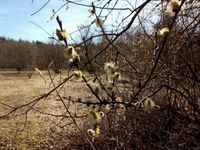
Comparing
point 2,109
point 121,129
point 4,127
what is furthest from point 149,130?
point 2,109

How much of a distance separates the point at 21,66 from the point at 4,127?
145ft

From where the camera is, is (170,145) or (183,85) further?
(183,85)

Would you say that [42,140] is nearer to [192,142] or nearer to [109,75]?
[192,142]

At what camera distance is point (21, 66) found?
181ft

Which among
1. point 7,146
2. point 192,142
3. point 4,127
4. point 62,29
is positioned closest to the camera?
point 62,29

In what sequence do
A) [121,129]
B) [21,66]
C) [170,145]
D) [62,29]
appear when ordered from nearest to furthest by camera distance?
1. [62,29]
2. [170,145]
3. [121,129]
4. [21,66]

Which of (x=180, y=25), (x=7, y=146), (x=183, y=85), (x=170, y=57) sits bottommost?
(x=7, y=146)

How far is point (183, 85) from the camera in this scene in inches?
210

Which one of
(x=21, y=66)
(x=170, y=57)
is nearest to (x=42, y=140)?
(x=170, y=57)

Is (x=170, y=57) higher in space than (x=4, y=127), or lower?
higher

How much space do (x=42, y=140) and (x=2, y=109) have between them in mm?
6729

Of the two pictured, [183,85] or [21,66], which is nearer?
[183,85]

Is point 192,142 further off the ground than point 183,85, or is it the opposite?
point 183,85

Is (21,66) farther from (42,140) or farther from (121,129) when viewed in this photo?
(121,129)
